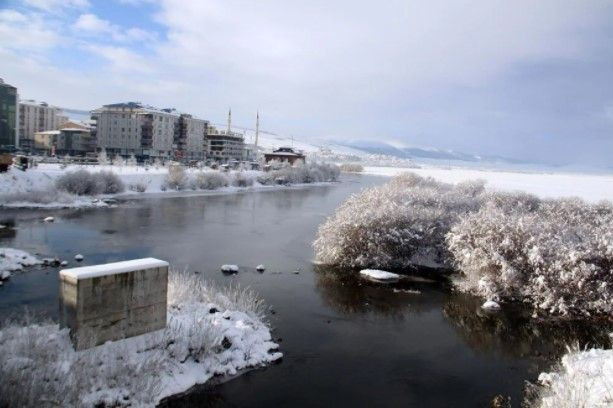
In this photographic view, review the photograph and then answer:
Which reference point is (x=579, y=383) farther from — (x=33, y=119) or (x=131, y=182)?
(x=33, y=119)

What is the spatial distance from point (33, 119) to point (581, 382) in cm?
13656

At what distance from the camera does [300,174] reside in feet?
295

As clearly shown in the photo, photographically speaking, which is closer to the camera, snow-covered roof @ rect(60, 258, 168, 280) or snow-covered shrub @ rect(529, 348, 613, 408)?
snow-covered shrub @ rect(529, 348, 613, 408)

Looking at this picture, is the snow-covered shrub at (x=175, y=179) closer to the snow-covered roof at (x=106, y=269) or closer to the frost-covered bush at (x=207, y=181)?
the frost-covered bush at (x=207, y=181)

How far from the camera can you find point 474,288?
837 inches

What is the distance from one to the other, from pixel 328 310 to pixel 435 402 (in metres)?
6.58

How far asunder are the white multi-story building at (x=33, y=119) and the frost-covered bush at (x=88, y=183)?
7448 cm

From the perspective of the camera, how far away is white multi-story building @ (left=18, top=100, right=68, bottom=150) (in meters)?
120

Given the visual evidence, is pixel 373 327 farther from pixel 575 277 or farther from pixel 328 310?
pixel 575 277

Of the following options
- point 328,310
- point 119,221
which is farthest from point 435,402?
point 119,221

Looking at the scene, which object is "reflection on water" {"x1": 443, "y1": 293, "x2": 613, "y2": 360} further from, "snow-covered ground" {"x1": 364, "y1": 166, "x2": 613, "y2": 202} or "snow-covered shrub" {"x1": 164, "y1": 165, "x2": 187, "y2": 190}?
"snow-covered shrub" {"x1": 164, "y1": 165, "x2": 187, "y2": 190}

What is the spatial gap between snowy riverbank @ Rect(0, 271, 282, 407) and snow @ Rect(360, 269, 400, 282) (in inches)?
340

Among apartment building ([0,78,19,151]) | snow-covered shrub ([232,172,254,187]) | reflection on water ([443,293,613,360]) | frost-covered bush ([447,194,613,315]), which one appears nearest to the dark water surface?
reflection on water ([443,293,613,360])

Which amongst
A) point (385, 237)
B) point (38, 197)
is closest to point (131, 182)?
point (38, 197)
